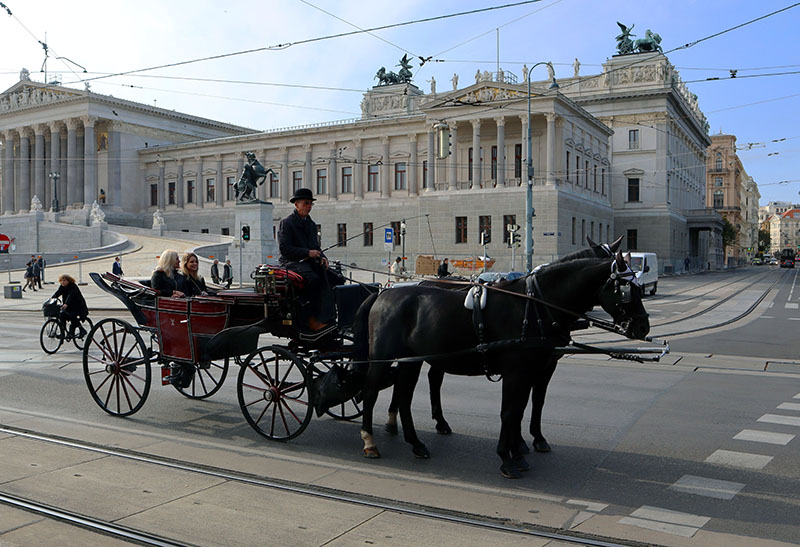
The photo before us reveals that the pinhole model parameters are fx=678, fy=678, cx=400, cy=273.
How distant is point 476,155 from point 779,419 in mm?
48626

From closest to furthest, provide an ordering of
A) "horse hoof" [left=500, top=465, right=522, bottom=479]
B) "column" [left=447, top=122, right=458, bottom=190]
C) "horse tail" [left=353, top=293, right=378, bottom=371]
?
"horse hoof" [left=500, top=465, right=522, bottom=479] → "horse tail" [left=353, top=293, right=378, bottom=371] → "column" [left=447, top=122, right=458, bottom=190]

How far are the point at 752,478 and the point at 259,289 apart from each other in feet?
17.5

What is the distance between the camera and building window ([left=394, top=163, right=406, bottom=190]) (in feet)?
214

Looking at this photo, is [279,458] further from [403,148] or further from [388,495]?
[403,148]

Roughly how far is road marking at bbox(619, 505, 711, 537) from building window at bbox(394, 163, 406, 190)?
60.8 m

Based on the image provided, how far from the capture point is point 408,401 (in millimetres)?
7039

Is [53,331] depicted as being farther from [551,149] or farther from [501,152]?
[501,152]

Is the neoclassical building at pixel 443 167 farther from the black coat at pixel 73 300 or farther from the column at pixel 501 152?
the black coat at pixel 73 300

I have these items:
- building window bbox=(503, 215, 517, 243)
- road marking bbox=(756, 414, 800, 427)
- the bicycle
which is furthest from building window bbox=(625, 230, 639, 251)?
road marking bbox=(756, 414, 800, 427)

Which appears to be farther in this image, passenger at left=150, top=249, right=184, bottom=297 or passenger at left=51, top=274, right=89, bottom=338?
passenger at left=51, top=274, right=89, bottom=338

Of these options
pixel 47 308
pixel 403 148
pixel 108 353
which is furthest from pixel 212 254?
pixel 108 353

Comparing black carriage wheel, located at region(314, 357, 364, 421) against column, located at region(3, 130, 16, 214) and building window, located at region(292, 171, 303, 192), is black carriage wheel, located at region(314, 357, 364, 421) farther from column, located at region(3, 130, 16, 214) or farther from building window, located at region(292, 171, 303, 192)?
column, located at region(3, 130, 16, 214)

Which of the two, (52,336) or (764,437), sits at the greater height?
(52,336)

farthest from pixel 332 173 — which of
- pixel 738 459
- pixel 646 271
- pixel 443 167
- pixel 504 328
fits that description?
pixel 738 459
